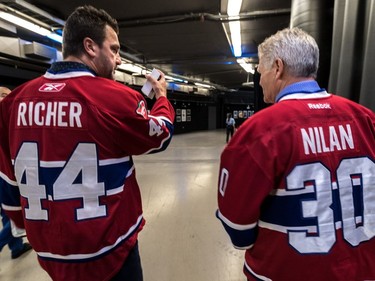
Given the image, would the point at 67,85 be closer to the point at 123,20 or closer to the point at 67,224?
the point at 67,224

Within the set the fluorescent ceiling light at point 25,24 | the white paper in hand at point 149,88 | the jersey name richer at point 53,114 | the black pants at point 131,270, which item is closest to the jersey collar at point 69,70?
the jersey name richer at point 53,114

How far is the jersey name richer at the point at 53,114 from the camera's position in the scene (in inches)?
34.4

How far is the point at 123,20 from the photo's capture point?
15.9 ft

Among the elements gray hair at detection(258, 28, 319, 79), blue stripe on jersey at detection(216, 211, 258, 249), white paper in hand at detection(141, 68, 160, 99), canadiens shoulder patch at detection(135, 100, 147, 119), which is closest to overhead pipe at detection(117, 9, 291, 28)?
white paper in hand at detection(141, 68, 160, 99)

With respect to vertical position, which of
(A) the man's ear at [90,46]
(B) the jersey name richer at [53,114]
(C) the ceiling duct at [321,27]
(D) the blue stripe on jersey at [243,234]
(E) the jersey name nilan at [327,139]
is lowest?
(D) the blue stripe on jersey at [243,234]

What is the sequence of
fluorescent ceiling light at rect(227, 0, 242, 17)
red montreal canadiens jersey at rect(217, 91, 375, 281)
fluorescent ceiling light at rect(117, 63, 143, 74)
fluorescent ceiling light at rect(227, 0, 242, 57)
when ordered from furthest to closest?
fluorescent ceiling light at rect(117, 63, 143, 74)
fluorescent ceiling light at rect(227, 0, 242, 57)
fluorescent ceiling light at rect(227, 0, 242, 17)
red montreal canadiens jersey at rect(217, 91, 375, 281)

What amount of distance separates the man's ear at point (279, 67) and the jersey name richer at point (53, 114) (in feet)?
2.31

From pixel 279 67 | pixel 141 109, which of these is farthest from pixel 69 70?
pixel 279 67

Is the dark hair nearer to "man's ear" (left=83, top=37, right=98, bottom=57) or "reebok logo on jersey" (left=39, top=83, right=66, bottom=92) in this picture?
"man's ear" (left=83, top=37, right=98, bottom=57)

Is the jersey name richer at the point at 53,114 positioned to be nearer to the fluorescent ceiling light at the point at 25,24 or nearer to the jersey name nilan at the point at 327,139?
the jersey name nilan at the point at 327,139

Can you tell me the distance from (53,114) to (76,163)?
19cm

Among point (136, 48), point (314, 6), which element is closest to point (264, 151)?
point (314, 6)

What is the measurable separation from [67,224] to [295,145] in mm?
799

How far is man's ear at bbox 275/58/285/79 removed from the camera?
89 cm
